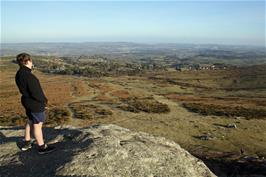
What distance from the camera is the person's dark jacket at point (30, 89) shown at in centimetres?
1050

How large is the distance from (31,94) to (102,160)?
2811mm

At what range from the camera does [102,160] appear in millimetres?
10109

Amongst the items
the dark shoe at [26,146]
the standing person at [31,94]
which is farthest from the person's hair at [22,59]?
the dark shoe at [26,146]

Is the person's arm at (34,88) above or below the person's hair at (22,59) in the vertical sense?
below

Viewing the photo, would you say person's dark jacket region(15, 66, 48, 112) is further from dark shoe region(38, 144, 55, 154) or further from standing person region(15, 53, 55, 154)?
dark shoe region(38, 144, 55, 154)

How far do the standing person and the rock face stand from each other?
783mm

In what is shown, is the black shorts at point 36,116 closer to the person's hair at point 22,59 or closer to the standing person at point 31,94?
the standing person at point 31,94

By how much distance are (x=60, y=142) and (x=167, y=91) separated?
7733 cm

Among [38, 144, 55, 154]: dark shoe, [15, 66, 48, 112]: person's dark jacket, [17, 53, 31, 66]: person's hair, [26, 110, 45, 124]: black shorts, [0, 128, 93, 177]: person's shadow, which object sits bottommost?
[0, 128, 93, 177]: person's shadow

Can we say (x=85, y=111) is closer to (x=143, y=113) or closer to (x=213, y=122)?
(x=143, y=113)

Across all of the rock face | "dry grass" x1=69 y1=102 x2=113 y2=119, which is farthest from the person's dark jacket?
"dry grass" x1=69 y1=102 x2=113 y2=119

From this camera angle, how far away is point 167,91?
293 feet

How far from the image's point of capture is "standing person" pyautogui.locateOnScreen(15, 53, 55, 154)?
34.4ft

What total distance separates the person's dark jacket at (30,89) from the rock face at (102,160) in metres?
1.53
